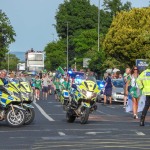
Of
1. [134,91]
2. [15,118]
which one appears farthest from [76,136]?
[134,91]

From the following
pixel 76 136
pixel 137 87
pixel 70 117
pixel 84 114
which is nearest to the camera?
pixel 76 136

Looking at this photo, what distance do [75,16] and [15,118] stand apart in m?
98.2

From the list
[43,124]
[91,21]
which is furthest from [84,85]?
[91,21]

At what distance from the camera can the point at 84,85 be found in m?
21.7

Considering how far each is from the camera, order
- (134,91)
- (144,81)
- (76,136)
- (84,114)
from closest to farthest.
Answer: (76,136) < (84,114) < (144,81) < (134,91)

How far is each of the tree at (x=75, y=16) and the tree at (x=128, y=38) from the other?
3444 cm

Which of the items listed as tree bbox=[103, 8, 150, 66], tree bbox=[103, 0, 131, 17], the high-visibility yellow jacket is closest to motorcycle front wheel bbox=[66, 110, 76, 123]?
the high-visibility yellow jacket

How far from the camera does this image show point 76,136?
16922 millimetres

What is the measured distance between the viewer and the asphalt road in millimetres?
14430

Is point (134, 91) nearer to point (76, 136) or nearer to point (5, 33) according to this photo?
point (76, 136)

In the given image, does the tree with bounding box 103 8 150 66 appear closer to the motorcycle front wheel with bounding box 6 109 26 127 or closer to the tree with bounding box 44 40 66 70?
the tree with bounding box 44 40 66 70

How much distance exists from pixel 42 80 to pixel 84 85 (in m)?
26.4

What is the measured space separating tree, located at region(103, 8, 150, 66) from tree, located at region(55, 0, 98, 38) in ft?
113

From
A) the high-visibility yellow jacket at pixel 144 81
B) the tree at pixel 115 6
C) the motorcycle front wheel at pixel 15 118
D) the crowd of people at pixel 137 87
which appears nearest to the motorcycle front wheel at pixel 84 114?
the crowd of people at pixel 137 87
